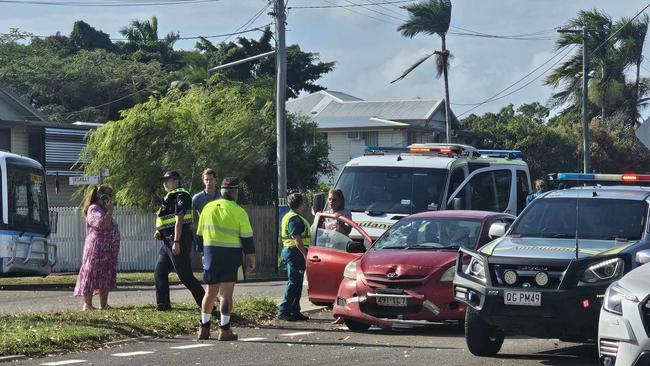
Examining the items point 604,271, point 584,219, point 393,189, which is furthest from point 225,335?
point 393,189

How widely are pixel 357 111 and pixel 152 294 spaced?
142ft

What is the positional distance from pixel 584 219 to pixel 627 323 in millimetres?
4015

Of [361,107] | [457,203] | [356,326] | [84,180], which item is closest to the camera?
[356,326]

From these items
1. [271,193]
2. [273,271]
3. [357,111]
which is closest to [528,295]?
[273,271]

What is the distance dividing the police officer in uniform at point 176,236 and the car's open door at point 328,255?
1662 mm

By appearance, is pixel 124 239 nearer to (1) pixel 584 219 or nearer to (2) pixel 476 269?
(1) pixel 584 219

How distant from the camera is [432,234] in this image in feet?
49.0

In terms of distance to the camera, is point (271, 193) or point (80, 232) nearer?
point (80, 232)

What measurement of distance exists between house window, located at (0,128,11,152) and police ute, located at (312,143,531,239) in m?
23.6

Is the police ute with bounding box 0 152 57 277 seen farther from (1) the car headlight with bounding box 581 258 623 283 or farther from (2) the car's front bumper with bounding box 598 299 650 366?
(2) the car's front bumper with bounding box 598 299 650 366

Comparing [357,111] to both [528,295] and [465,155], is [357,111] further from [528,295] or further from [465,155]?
[528,295]

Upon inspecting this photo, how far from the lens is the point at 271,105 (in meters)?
38.4

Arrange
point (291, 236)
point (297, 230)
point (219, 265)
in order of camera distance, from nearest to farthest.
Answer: point (219, 265), point (297, 230), point (291, 236)

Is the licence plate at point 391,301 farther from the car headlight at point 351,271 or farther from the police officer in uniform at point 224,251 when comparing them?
the police officer in uniform at point 224,251
